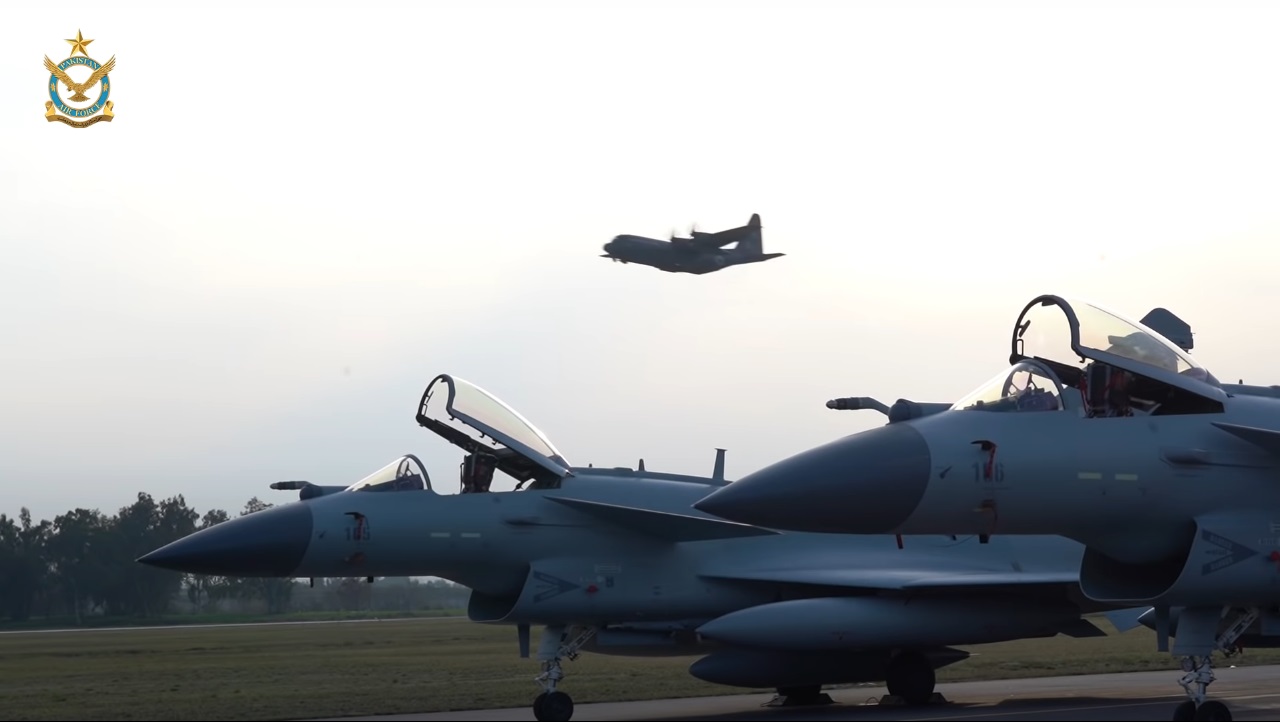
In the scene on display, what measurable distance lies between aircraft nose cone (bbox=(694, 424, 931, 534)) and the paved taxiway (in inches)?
185

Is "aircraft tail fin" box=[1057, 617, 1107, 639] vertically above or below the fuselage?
below

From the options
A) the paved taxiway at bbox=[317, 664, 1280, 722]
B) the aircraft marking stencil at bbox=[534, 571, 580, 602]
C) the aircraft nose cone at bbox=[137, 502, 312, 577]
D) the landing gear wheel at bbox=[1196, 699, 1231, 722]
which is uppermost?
the aircraft nose cone at bbox=[137, 502, 312, 577]

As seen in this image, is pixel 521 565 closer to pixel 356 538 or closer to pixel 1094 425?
pixel 356 538

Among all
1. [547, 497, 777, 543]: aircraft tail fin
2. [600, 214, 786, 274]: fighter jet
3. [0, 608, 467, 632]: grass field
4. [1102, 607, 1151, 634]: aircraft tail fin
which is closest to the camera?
[1102, 607, 1151, 634]: aircraft tail fin

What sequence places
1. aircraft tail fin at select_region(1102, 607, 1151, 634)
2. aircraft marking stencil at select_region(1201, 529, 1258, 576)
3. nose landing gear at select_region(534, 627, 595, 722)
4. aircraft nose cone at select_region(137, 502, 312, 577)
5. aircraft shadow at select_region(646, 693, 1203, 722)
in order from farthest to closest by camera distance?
aircraft tail fin at select_region(1102, 607, 1151, 634)
nose landing gear at select_region(534, 627, 595, 722)
aircraft nose cone at select_region(137, 502, 312, 577)
aircraft shadow at select_region(646, 693, 1203, 722)
aircraft marking stencil at select_region(1201, 529, 1258, 576)

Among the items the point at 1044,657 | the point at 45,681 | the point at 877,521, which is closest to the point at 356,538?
the point at 877,521

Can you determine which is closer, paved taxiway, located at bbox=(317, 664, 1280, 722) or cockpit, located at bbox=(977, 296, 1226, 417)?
cockpit, located at bbox=(977, 296, 1226, 417)

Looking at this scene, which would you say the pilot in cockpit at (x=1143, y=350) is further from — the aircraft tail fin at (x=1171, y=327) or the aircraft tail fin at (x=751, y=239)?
the aircraft tail fin at (x=751, y=239)

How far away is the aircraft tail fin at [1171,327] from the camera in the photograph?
14.6m

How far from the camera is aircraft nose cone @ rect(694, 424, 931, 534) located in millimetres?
9438

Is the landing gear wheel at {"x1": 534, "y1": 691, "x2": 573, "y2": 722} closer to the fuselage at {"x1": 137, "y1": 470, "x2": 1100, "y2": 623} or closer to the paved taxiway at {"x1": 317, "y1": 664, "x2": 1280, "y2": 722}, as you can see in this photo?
the paved taxiway at {"x1": 317, "y1": 664, "x2": 1280, "y2": 722}

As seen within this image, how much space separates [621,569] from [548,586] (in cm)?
81

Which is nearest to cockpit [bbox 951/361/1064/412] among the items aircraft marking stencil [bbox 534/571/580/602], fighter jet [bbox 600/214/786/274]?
aircraft marking stencil [bbox 534/571/580/602]

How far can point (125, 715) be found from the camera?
56.4 feet
